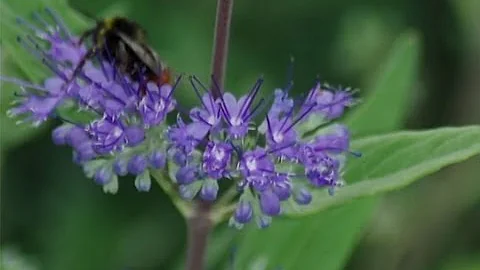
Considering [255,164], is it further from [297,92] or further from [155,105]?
[297,92]

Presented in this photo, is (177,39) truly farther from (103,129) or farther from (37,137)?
(103,129)

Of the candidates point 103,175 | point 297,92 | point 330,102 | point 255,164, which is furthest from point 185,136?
point 297,92

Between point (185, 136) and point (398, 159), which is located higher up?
point (185, 136)

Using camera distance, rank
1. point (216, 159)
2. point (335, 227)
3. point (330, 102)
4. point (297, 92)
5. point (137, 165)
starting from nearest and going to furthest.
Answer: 1. point (216, 159)
2. point (137, 165)
3. point (330, 102)
4. point (335, 227)
5. point (297, 92)

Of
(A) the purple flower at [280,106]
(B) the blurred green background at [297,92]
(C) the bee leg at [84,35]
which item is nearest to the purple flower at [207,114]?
(A) the purple flower at [280,106]

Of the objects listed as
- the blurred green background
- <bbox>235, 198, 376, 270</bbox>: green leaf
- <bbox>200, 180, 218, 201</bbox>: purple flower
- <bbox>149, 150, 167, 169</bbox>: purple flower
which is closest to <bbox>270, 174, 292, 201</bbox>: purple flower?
<bbox>200, 180, 218, 201</bbox>: purple flower

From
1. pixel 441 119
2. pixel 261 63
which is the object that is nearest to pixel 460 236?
pixel 441 119

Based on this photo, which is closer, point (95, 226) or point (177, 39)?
point (95, 226)
